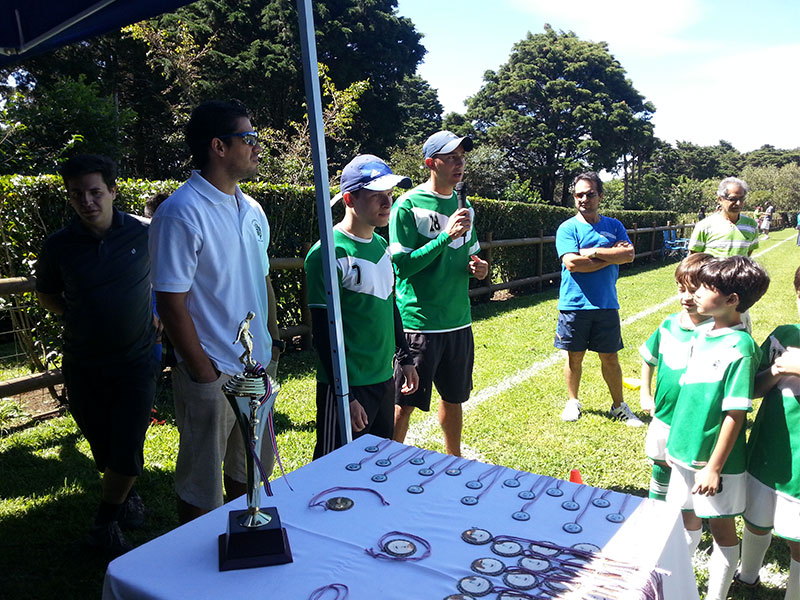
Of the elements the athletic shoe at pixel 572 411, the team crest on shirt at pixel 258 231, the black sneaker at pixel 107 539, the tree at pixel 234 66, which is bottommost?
the athletic shoe at pixel 572 411

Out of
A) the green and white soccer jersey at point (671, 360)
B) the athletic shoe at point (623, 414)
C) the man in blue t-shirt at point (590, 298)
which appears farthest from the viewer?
the athletic shoe at point (623, 414)

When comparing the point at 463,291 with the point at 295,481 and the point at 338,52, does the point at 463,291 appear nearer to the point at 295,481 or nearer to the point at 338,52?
the point at 295,481

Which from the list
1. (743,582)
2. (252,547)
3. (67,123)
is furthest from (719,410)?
(67,123)

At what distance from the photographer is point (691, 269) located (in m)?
2.80

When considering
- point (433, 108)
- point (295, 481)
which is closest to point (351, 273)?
point (295, 481)

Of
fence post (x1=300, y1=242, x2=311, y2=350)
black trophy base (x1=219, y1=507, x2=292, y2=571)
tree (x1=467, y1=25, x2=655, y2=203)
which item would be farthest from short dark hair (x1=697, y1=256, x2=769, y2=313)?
tree (x1=467, y1=25, x2=655, y2=203)

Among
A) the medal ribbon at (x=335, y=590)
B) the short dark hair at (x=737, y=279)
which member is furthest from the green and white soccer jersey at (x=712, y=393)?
the medal ribbon at (x=335, y=590)

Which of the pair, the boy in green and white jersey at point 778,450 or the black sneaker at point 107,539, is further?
the black sneaker at point 107,539

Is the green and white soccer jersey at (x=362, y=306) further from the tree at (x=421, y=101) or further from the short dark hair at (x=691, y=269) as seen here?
the tree at (x=421, y=101)

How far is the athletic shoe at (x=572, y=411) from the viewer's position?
16.9 ft

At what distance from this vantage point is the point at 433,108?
157ft

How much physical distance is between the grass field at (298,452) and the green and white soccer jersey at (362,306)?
5.29 feet

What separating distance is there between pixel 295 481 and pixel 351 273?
44.1 inches

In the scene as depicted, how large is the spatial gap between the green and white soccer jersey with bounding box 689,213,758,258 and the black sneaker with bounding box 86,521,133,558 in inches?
190
